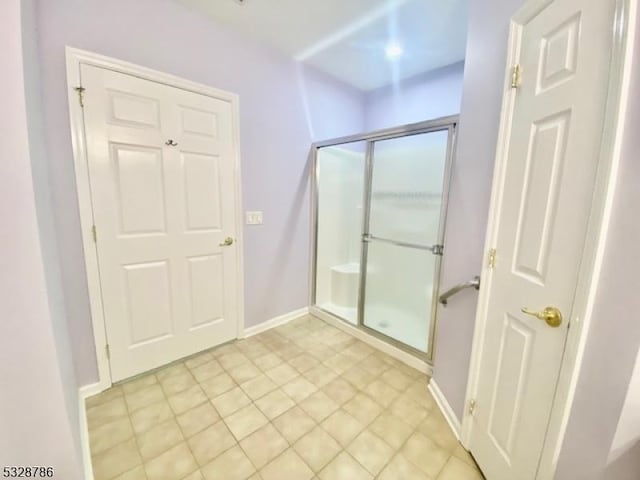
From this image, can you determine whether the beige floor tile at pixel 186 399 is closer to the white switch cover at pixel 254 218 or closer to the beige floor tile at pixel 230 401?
the beige floor tile at pixel 230 401

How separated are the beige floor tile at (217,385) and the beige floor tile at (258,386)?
9cm

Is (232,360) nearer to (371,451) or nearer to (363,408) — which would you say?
(363,408)

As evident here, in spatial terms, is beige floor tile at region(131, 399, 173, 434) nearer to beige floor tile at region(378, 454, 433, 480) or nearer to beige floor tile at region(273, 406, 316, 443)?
beige floor tile at region(273, 406, 316, 443)

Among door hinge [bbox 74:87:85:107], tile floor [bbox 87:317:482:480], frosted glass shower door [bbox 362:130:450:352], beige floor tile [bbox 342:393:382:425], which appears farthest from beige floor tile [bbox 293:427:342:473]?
door hinge [bbox 74:87:85:107]

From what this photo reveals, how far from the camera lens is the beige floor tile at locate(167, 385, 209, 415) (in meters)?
1.60

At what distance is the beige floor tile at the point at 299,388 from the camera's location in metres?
1.72

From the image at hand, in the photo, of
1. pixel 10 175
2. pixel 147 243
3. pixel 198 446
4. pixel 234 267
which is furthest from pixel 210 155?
pixel 198 446

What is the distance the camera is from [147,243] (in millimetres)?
1808

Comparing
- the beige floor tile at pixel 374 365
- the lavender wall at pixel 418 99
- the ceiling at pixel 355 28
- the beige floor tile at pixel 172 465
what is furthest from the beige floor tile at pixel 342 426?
the lavender wall at pixel 418 99

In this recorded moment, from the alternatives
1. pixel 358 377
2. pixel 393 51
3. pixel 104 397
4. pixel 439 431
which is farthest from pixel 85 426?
pixel 393 51

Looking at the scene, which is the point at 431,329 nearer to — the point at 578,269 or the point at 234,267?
the point at 578,269

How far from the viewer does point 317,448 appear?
4.44ft

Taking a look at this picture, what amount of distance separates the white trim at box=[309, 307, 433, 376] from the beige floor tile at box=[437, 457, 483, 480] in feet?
2.21

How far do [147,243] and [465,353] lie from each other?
2113 millimetres
